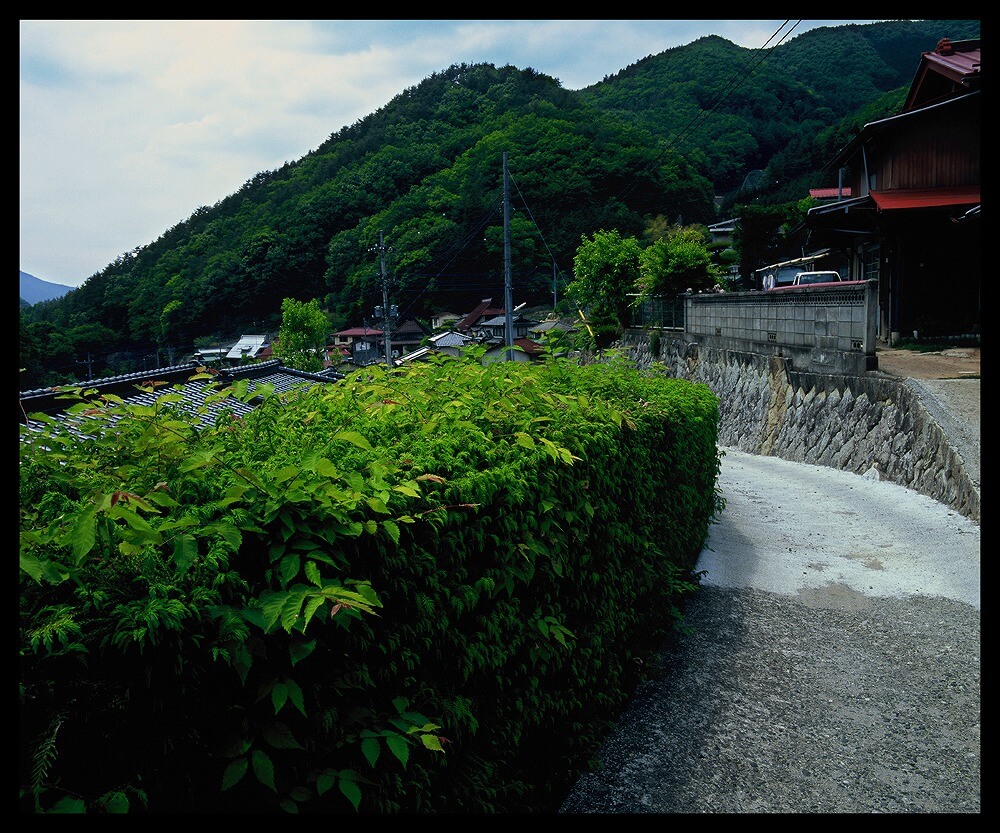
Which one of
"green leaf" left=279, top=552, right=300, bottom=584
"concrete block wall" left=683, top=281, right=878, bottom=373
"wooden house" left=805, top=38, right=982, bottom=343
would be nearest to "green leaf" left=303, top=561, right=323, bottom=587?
"green leaf" left=279, top=552, right=300, bottom=584

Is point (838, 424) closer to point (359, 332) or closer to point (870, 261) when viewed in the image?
point (870, 261)

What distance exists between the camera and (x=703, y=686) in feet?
17.1

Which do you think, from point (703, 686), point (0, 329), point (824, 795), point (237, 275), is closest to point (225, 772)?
point (0, 329)

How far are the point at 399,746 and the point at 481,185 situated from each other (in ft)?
149

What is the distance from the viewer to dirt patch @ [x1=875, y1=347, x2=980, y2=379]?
12508 millimetres

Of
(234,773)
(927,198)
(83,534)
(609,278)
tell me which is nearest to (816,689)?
(234,773)

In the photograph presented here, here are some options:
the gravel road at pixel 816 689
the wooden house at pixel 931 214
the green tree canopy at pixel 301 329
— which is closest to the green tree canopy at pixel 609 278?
the wooden house at pixel 931 214

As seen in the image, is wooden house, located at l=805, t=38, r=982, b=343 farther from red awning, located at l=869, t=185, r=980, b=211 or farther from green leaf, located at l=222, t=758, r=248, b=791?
green leaf, located at l=222, t=758, r=248, b=791

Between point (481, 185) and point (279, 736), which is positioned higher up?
point (481, 185)

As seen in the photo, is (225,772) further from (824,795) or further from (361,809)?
(824,795)

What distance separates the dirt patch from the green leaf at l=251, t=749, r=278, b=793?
12726mm

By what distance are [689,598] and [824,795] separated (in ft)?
10.1

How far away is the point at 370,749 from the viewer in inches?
85.0

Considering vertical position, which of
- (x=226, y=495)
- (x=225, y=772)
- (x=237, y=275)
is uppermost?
(x=237, y=275)
